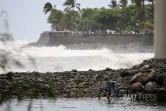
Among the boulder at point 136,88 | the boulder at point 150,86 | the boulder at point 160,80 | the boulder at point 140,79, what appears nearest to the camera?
the boulder at point 150,86

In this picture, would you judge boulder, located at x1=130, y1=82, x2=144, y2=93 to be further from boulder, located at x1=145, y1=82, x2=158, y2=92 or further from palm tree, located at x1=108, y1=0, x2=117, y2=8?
palm tree, located at x1=108, y1=0, x2=117, y2=8

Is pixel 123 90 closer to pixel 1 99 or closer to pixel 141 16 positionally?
pixel 1 99

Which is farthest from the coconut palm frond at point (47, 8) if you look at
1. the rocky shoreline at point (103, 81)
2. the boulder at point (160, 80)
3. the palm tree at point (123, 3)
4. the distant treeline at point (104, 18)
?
the boulder at point (160, 80)

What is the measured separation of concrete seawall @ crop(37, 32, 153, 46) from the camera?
8350cm

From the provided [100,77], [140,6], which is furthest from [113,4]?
[100,77]

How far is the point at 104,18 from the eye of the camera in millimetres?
91562

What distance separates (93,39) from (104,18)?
5.15 m

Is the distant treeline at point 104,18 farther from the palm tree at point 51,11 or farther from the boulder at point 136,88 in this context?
the boulder at point 136,88

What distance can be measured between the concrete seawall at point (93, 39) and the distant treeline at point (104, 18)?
93.2 inches

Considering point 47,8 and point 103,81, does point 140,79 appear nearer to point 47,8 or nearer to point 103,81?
point 103,81

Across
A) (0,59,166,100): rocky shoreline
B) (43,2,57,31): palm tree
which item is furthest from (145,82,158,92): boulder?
(43,2,57,31): palm tree

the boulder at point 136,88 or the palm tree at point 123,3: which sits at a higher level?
the palm tree at point 123,3

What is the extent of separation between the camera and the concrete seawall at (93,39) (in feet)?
274

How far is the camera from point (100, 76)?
2192 cm
